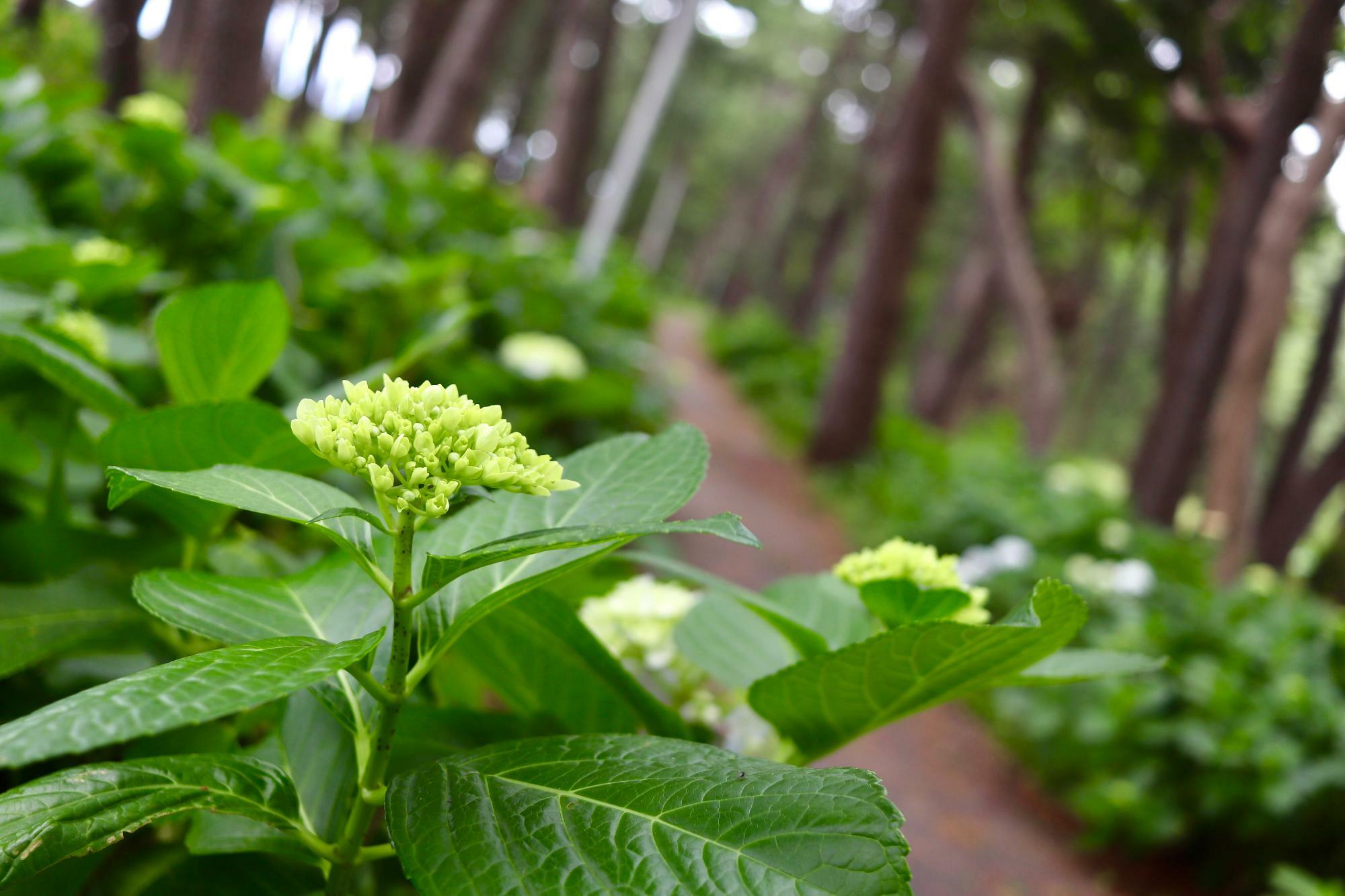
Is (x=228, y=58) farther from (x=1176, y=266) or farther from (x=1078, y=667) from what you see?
(x=1176, y=266)

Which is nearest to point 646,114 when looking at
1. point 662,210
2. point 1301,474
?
point 1301,474

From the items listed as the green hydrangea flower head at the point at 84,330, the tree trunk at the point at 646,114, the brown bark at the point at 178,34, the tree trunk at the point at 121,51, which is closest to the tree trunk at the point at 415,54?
the tree trunk at the point at 646,114

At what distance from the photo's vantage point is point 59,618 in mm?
1113

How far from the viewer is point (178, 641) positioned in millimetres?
1230

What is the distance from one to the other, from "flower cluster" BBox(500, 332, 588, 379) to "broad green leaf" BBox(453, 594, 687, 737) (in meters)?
2.60

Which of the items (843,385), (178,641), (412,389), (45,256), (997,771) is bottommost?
(997,771)

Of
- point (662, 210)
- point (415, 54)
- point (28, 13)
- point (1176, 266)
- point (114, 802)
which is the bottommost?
point (662, 210)

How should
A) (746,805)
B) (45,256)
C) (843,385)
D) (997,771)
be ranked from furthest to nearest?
(843,385) → (997,771) → (45,256) → (746,805)

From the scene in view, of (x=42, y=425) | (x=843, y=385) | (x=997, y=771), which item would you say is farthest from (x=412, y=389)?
(x=843, y=385)

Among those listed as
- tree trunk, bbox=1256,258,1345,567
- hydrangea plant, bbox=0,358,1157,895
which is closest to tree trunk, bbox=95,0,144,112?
hydrangea plant, bbox=0,358,1157,895

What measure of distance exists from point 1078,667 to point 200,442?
978mm

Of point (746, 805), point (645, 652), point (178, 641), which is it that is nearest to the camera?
point (746, 805)

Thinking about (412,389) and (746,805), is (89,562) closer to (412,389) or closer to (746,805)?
(412,389)

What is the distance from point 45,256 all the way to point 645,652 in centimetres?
131
